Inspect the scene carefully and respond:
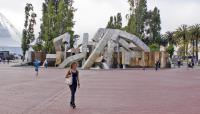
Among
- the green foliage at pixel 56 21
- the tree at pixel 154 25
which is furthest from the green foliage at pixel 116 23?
the green foliage at pixel 56 21

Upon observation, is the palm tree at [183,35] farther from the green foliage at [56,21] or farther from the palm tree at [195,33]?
the green foliage at [56,21]

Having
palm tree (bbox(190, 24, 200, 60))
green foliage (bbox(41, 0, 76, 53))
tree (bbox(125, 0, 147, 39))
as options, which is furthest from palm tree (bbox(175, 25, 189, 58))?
green foliage (bbox(41, 0, 76, 53))

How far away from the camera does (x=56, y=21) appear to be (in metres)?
65.8

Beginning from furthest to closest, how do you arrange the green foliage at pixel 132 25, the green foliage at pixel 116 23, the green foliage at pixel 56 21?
the green foliage at pixel 116 23
the green foliage at pixel 132 25
the green foliage at pixel 56 21

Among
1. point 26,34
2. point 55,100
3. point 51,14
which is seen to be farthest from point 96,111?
point 26,34

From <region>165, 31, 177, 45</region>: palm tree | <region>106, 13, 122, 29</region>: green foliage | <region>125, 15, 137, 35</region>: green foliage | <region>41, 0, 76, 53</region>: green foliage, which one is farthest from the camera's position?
<region>165, 31, 177, 45</region>: palm tree

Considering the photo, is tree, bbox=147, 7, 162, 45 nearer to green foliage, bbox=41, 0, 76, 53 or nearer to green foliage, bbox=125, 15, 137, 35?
green foliage, bbox=125, 15, 137, 35

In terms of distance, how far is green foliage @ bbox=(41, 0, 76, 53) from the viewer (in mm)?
65125

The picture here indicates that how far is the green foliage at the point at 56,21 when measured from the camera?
65.1 metres

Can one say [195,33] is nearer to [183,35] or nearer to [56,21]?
[183,35]

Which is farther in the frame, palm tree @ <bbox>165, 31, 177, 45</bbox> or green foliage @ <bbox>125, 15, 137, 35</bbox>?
palm tree @ <bbox>165, 31, 177, 45</bbox>

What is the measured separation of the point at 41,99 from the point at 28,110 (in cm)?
302

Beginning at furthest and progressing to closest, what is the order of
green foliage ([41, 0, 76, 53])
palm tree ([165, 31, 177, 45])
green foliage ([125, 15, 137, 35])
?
1. palm tree ([165, 31, 177, 45])
2. green foliage ([125, 15, 137, 35])
3. green foliage ([41, 0, 76, 53])

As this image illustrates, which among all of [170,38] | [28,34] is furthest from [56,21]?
[170,38]
